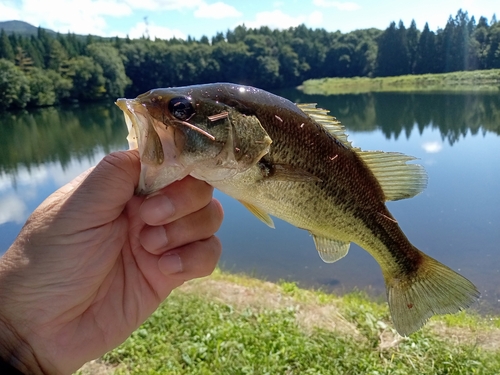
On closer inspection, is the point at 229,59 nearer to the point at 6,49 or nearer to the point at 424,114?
the point at 6,49

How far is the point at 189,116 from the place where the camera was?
2314 mm

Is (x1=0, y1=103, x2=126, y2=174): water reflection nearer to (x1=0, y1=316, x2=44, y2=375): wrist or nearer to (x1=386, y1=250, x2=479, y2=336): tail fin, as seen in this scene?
(x1=0, y1=316, x2=44, y2=375): wrist

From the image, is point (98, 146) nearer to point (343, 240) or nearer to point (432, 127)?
point (432, 127)

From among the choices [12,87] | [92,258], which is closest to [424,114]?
[92,258]

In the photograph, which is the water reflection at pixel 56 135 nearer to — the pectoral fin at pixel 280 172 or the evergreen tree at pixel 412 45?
the pectoral fin at pixel 280 172

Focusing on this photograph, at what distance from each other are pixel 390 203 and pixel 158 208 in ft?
50.1

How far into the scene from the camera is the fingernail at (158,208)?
2.63 m

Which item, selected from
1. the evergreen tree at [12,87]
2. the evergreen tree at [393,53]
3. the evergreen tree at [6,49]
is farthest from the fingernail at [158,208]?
the evergreen tree at [393,53]

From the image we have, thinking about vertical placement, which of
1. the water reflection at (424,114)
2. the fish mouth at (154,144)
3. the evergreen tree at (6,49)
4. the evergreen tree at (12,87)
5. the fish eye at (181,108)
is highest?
the evergreen tree at (6,49)

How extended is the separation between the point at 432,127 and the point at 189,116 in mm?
37516

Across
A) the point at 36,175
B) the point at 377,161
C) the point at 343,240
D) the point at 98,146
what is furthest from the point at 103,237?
the point at 98,146

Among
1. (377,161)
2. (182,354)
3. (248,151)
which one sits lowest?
(182,354)

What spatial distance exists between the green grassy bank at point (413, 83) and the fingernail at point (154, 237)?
64171mm

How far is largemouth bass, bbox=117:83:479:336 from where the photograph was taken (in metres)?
2.29
